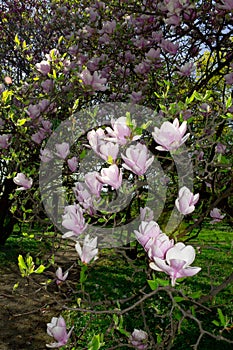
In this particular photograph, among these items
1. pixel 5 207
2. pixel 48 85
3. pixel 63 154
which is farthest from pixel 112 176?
pixel 5 207

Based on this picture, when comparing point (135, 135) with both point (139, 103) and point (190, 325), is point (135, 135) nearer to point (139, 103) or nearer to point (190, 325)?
point (139, 103)

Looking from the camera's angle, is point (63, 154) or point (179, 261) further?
point (63, 154)

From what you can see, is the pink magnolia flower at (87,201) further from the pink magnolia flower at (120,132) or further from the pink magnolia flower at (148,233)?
the pink magnolia flower at (148,233)

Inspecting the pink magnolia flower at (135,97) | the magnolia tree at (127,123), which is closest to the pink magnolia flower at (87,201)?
the magnolia tree at (127,123)

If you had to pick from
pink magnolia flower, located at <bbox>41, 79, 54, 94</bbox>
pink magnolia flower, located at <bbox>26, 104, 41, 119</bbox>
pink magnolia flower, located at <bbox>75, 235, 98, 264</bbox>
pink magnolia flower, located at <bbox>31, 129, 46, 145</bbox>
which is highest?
pink magnolia flower, located at <bbox>75, 235, 98, 264</bbox>

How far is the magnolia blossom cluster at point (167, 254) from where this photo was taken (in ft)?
4.37

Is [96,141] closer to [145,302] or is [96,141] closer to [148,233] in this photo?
[148,233]

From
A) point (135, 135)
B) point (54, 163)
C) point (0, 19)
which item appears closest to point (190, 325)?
point (54, 163)

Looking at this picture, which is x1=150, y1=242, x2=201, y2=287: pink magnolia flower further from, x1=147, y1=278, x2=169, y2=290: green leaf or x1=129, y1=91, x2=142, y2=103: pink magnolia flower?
x1=129, y1=91, x2=142, y2=103: pink magnolia flower

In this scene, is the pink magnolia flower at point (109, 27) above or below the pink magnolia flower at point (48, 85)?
above

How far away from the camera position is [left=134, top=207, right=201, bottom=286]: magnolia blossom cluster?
133 centimetres

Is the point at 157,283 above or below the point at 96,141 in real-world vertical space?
below

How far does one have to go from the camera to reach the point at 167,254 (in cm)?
135

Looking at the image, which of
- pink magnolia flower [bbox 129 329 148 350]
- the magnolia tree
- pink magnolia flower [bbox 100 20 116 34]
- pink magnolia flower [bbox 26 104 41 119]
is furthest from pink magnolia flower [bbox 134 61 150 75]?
pink magnolia flower [bbox 129 329 148 350]
